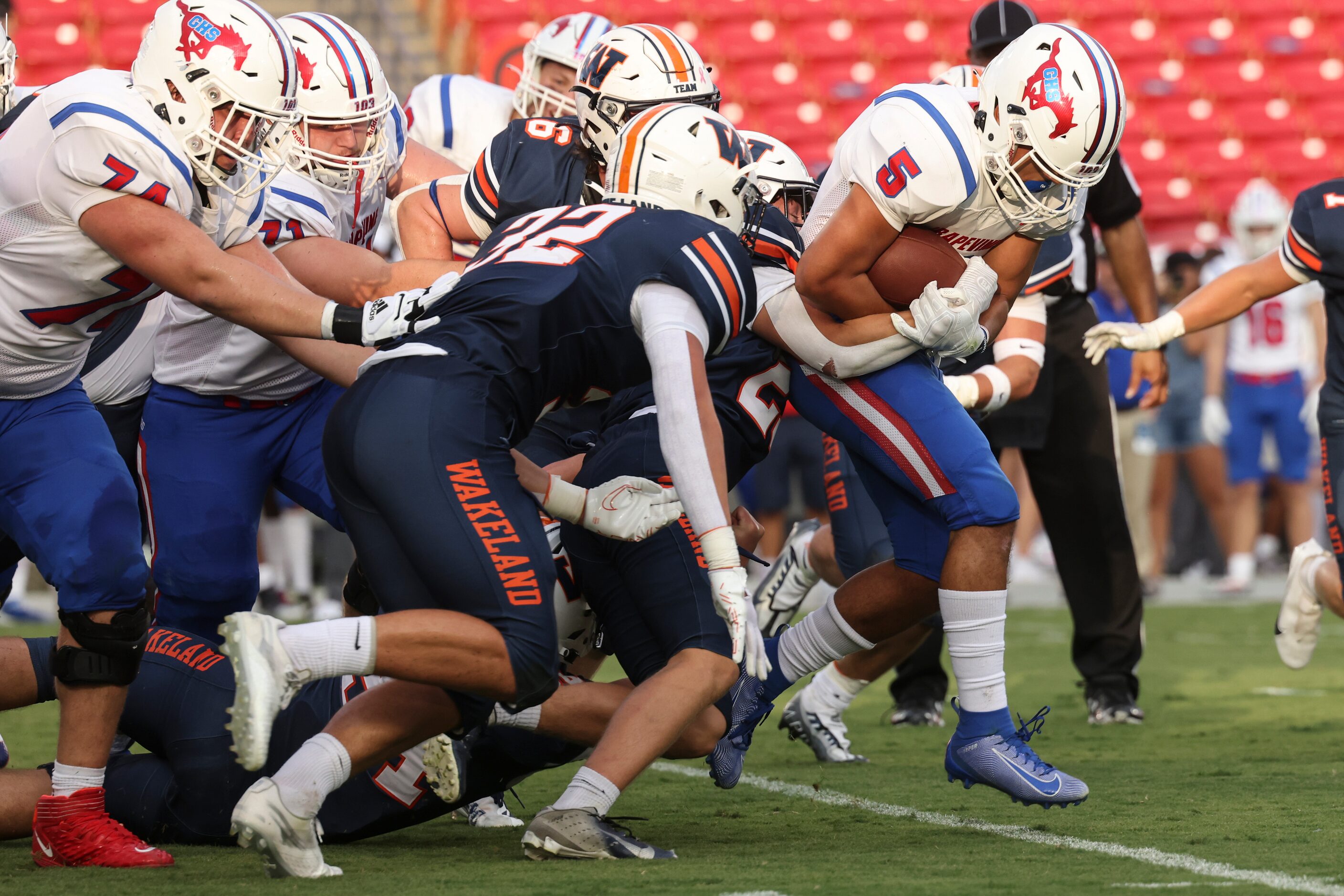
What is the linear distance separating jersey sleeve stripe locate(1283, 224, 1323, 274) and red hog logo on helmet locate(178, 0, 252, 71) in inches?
100

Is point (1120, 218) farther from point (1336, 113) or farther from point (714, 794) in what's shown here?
point (1336, 113)

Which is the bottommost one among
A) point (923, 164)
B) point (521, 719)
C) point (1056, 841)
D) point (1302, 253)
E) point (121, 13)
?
point (1056, 841)

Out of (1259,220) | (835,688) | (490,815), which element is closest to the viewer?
(490,815)

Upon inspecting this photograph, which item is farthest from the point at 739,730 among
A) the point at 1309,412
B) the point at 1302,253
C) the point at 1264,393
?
the point at 1264,393

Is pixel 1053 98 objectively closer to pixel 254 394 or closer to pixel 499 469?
pixel 499 469

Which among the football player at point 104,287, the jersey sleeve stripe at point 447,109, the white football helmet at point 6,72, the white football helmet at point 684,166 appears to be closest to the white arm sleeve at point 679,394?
the white football helmet at point 684,166

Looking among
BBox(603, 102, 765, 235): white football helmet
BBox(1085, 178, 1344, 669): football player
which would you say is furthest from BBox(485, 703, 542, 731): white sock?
BBox(1085, 178, 1344, 669): football player

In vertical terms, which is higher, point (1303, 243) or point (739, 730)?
point (1303, 243)

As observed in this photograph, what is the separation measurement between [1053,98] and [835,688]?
168cm

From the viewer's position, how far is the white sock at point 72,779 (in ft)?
10.0

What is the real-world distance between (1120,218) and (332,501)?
2591 millimetres

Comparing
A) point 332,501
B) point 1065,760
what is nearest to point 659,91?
point 332,501

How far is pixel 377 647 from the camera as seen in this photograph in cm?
272

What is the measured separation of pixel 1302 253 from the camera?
13.4 ft
